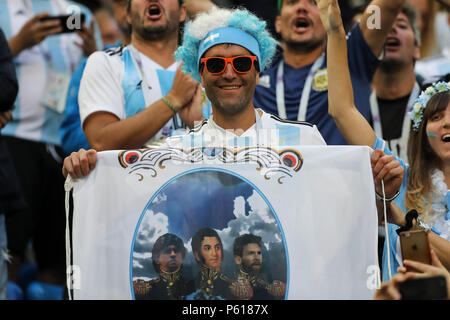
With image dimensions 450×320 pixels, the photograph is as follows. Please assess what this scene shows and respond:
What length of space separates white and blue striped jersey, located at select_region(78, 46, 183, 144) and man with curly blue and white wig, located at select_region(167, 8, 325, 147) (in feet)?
2.00

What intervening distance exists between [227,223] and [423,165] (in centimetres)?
134

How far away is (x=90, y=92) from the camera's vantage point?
4.33 metres

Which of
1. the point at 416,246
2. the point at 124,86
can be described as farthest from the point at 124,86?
the point at 416,246

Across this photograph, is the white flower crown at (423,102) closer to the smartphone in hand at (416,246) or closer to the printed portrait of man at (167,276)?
the smartphone in hand at (416,246)

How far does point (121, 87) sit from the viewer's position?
4.38m

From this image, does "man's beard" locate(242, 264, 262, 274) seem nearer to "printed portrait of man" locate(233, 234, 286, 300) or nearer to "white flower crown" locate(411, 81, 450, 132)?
"printed portrait of man" locate(233, 234, 286, 300)

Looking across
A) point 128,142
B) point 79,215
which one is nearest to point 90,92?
point 128,142

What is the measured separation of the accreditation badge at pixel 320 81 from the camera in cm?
466

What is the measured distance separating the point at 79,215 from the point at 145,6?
1644 mm

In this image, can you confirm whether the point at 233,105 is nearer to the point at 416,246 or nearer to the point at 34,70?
the point at 416,246

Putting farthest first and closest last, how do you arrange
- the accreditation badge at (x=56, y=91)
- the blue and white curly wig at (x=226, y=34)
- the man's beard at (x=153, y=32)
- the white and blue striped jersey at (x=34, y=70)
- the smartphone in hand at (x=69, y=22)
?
1. the accreditation badge at (x=56, y=91)
2. the white and blue striped jersey at (x=34, y=70)
3. the smartphone in hand at (x=69, y=22)
4. the man's beard at (x=153, y=32)
5. the blue and white curly wig at (x=226, y=34)

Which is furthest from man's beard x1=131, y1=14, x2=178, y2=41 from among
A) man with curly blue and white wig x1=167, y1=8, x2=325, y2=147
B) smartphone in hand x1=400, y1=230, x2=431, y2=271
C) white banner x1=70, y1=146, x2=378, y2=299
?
smartphone in hand x1=400, y1=230, x2=431, y2=271

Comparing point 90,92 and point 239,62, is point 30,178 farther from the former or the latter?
point 239,62

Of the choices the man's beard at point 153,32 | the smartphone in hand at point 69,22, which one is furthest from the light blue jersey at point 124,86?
the smartphone in hand at point 69,22
